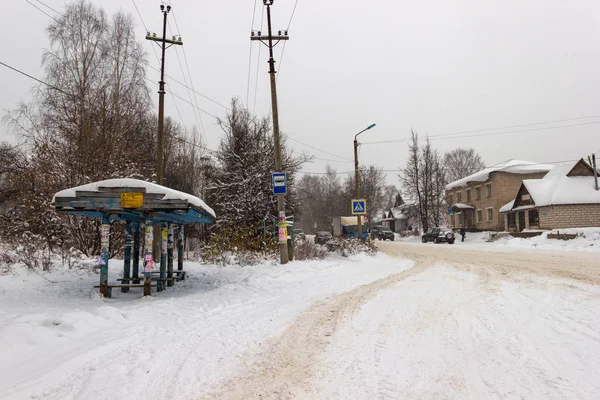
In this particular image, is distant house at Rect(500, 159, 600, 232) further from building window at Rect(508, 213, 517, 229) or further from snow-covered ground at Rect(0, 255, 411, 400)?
snow-covered ground at Rect(0, 255, 411, 400)

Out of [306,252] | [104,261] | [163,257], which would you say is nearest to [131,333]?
[104,261]

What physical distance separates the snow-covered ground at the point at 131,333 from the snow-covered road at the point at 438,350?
55 cm

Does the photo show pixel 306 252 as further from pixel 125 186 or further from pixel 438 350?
pixel 438 350

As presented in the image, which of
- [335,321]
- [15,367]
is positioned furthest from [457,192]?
[15,367]

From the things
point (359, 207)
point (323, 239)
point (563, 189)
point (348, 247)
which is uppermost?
point (563, 189)

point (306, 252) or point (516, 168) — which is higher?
point (516, 168)

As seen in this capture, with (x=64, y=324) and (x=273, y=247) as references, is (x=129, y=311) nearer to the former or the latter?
(x=64, y=324)

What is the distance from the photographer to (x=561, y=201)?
3312 cm

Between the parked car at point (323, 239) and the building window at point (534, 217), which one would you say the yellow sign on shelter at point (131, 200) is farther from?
the building window at point (534, 217)

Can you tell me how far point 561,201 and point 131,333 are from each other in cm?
3749

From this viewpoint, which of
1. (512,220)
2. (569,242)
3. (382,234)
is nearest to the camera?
(569,242)

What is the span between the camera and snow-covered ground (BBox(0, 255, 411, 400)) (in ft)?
11.8

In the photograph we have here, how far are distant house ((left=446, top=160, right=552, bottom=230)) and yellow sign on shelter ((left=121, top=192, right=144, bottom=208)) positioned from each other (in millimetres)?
43960

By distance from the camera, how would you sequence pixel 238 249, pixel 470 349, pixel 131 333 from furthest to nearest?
pixel 238 249 < pixel 131 333 < pixel 470 349
